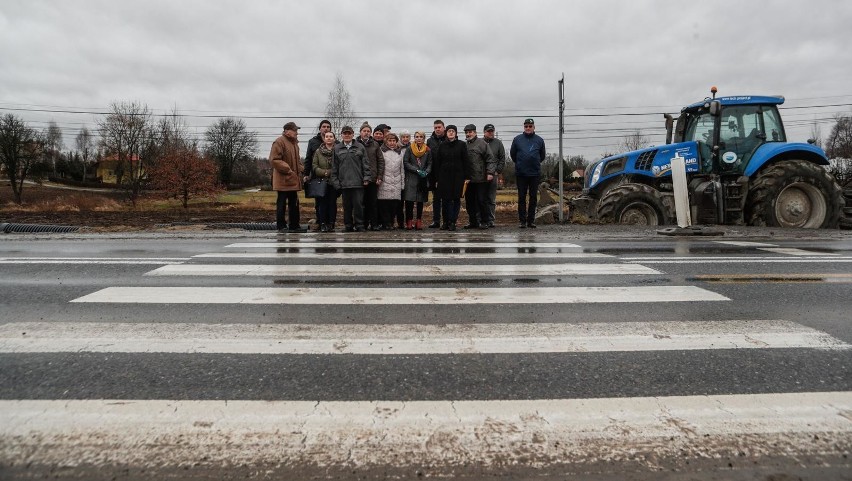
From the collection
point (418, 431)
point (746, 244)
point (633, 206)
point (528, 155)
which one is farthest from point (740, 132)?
point (418, 431)

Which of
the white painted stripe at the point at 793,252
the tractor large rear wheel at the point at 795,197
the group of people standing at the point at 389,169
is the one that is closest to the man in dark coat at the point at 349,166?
the group of people standing at the point at 389,169

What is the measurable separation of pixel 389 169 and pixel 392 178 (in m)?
0.20

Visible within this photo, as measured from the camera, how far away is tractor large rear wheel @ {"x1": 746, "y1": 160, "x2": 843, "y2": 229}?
11.3 m

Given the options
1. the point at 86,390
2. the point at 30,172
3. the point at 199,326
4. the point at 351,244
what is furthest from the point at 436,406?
the point at 30,172

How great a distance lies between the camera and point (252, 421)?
2371 millimetres

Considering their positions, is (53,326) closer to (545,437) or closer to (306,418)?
(306,418)

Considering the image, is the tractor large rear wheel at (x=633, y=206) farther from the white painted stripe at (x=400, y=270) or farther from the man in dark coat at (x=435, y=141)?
the white painted stripe at (x=400, y=270)

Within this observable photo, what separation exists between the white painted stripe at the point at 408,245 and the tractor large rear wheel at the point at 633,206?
3.65 meters

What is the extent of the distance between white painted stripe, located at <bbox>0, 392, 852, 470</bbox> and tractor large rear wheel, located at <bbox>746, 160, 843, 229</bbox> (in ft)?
34.0

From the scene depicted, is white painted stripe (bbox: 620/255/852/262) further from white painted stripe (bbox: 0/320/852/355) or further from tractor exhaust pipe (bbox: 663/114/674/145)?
tractor exhaust pipe (bbox: 663/114/674/145)

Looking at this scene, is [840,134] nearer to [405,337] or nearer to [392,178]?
[392,178]

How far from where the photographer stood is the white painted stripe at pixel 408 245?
8.23 metres

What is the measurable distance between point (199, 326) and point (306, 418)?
177cm

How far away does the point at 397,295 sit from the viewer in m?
4.77
